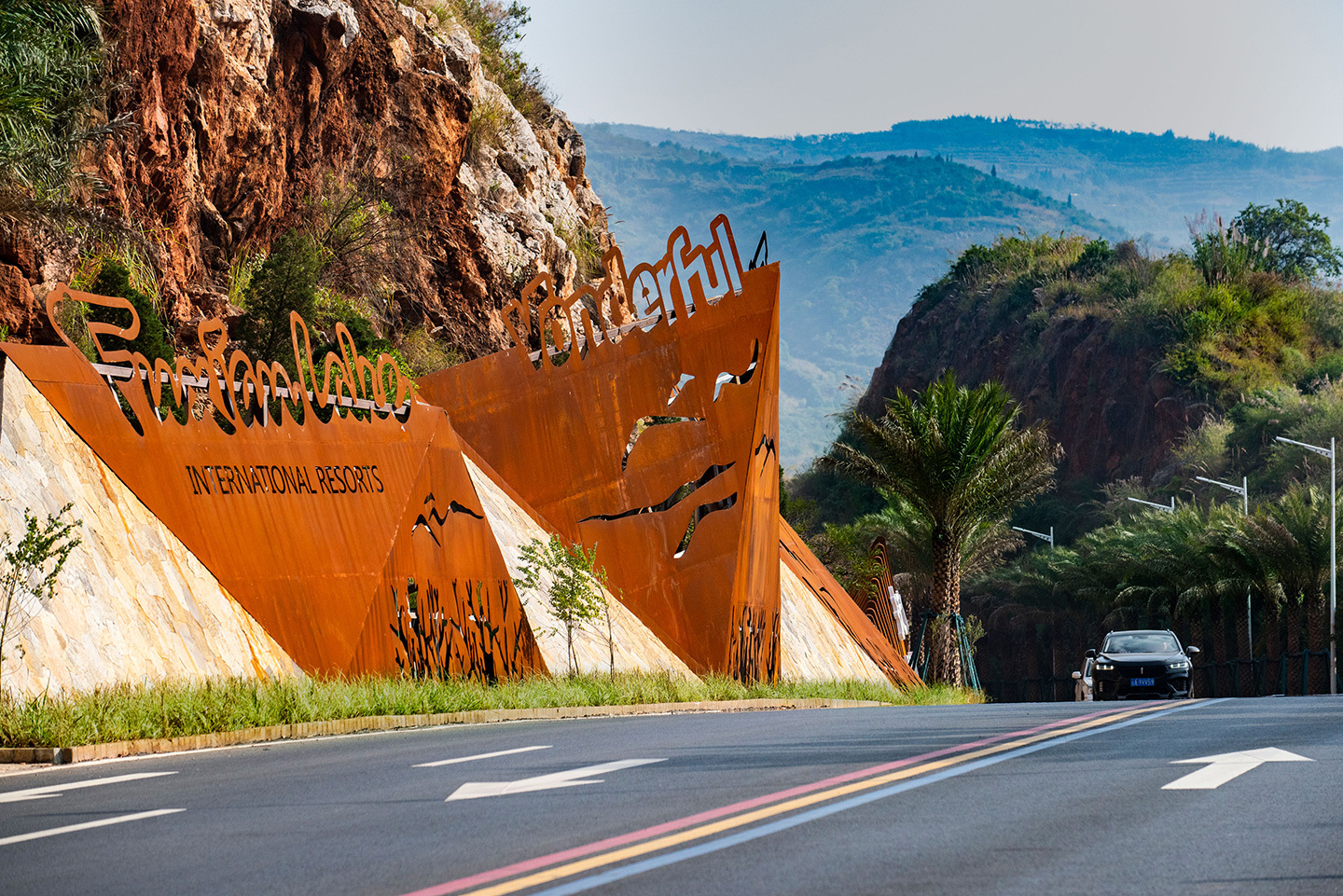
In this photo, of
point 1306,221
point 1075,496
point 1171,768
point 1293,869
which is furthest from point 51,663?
point 1306,221

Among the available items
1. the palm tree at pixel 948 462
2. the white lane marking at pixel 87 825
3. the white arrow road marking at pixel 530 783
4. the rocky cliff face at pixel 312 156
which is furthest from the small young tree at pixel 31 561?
the palm tree at pixel 948 462

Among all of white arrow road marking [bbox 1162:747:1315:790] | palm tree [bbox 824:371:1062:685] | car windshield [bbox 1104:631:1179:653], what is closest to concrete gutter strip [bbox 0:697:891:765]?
car windshield [bbox 1104:631:1179:653]

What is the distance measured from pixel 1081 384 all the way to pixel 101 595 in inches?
2938

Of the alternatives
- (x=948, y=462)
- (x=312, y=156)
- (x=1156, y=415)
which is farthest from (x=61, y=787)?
(x=1156, y=415)

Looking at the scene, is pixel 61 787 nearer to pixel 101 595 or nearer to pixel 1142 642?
pixel 101 595

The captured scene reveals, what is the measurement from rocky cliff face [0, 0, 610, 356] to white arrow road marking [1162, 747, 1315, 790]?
21.8 m

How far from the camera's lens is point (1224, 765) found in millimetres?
9117

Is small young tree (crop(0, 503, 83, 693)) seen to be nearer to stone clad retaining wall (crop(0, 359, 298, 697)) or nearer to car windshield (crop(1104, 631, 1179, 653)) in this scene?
stone clad retaining wall (crop(0, 359, 298, 697))

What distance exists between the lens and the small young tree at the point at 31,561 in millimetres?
13414

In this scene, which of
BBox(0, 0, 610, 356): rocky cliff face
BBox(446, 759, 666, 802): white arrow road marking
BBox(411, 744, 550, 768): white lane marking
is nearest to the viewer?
BBox(446, 759, 666, 802): white arrow road marking

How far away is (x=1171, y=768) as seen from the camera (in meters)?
8.98

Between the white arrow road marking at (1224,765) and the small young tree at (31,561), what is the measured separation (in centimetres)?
1010

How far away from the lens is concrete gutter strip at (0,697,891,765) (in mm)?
11445

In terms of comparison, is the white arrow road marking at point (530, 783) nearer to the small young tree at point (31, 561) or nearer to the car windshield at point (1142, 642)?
the small young tree at point (31, 561)
